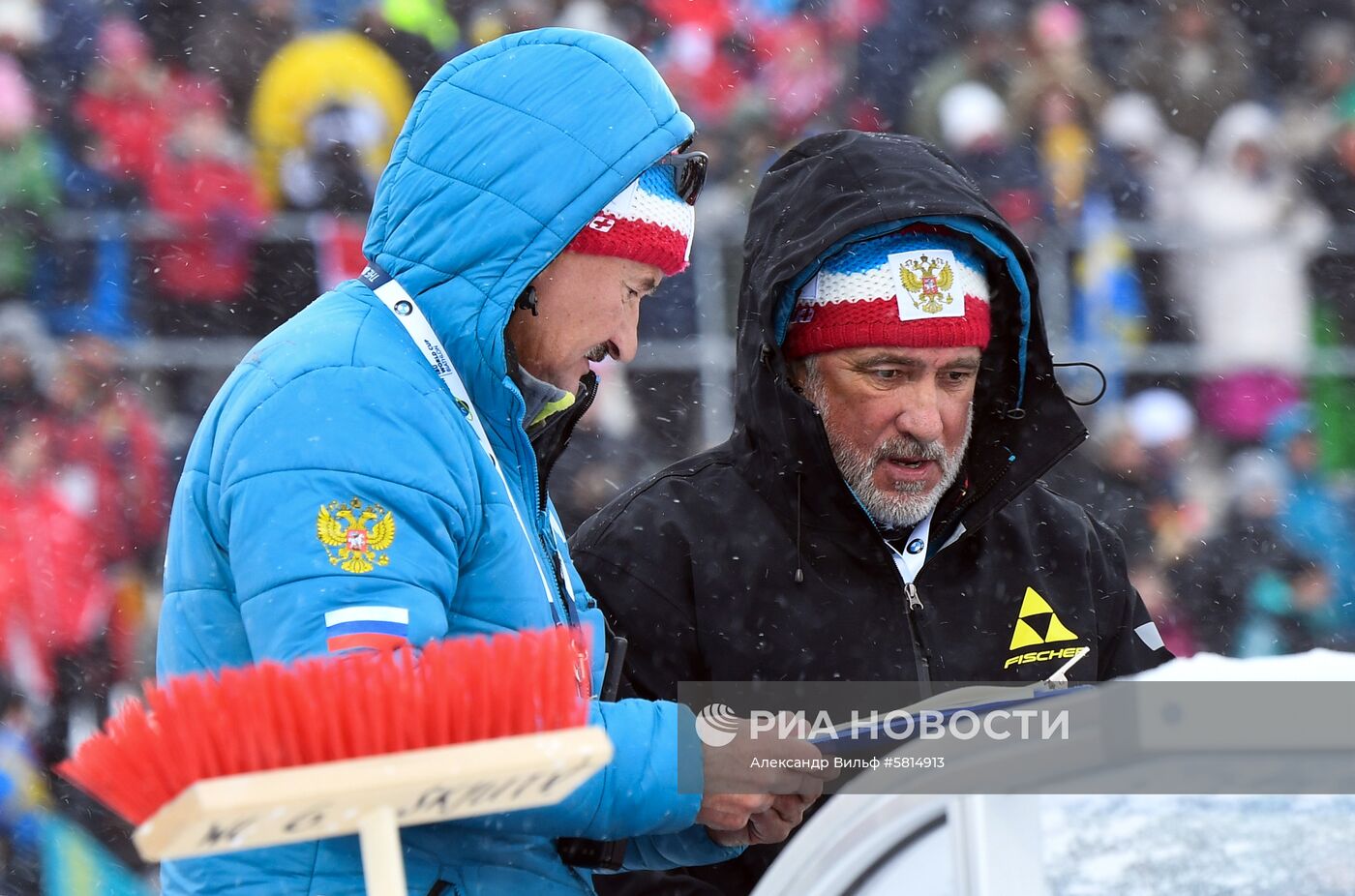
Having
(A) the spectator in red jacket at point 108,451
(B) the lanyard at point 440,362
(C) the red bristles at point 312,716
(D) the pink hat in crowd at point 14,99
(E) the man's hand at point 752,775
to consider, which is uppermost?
(D) the pink hat in crowd at point 14,99

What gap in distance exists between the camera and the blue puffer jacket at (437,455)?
1.69 metres

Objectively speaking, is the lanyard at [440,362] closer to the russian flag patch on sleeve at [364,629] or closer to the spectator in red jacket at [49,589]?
the russian flag patch on sleeve at [364,629]

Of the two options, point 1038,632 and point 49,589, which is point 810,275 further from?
point 49,589

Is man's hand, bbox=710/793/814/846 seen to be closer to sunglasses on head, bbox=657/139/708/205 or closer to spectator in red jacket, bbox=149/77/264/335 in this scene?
sunglasses on head, bbox=657/139/708/205

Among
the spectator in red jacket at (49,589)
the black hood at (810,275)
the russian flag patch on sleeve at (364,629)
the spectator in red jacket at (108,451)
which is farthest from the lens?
the spectator in red jacket at (108,451)

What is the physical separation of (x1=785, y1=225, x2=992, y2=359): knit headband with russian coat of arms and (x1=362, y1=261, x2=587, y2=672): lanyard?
3.17ft

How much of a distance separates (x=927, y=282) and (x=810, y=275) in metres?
0.20

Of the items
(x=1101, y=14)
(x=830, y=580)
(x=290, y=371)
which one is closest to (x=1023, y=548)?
(x=830, y=580)

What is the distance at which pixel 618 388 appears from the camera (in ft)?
19.4

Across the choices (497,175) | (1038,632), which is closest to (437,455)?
(497,175)

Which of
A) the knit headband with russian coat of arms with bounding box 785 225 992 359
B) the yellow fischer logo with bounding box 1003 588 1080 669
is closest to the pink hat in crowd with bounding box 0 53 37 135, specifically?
the knit headband with russian coat of arms with bounding box 785 225 992 359

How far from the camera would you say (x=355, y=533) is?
1.67 m

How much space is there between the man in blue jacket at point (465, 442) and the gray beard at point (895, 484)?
683mm

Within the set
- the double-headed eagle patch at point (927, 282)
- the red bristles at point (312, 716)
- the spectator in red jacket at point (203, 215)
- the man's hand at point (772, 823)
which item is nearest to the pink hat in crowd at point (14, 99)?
the spectator in red jacket at point (203, 215)
